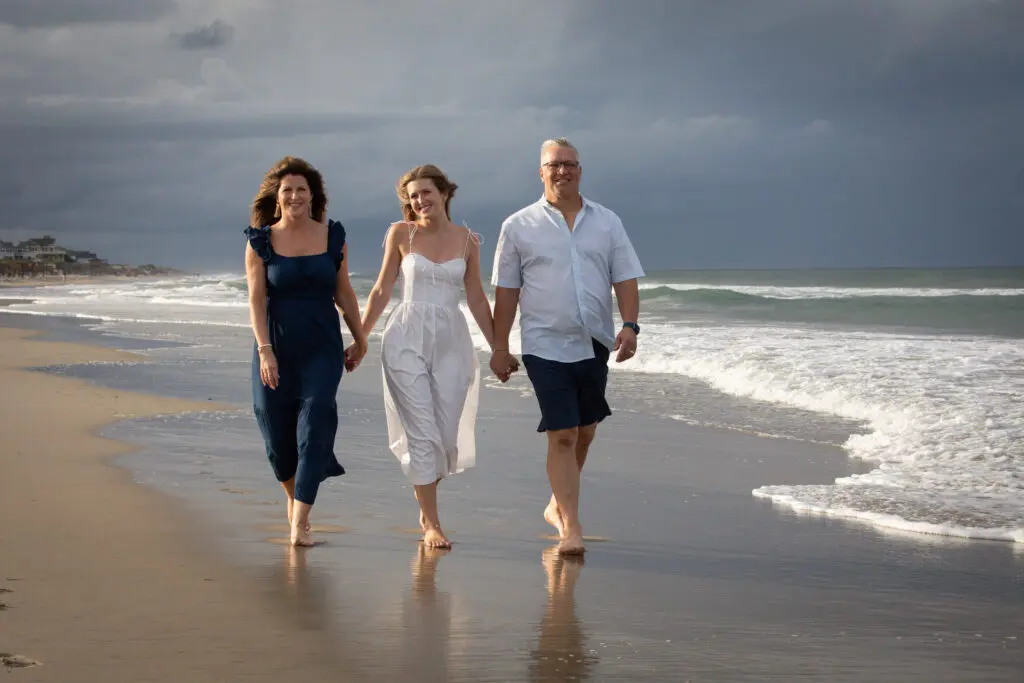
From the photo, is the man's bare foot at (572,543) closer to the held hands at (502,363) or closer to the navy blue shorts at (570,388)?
the navy blue shorts at (570,388)

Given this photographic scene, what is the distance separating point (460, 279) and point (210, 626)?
7.51 ft

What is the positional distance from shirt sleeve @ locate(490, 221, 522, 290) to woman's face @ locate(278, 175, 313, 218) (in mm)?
928

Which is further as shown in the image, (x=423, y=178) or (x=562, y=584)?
(x=423, y=178)

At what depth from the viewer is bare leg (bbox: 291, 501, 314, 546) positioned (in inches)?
209

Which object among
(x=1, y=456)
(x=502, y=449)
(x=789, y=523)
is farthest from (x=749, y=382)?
(x=1, y=456)

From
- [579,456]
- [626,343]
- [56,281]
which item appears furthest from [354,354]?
[56,281]

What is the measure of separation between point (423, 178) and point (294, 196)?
24.4 inches

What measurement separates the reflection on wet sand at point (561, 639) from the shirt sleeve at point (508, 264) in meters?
1.35

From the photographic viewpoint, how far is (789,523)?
19.4 feet

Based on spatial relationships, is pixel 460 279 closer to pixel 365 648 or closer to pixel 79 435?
pixel 365 648

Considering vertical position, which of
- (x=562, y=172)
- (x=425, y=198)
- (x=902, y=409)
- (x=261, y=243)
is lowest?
(x=902, y=409)

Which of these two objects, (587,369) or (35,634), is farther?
(587,369)

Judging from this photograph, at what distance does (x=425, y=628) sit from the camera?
4.07m

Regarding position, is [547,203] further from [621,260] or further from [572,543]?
[572,543]
